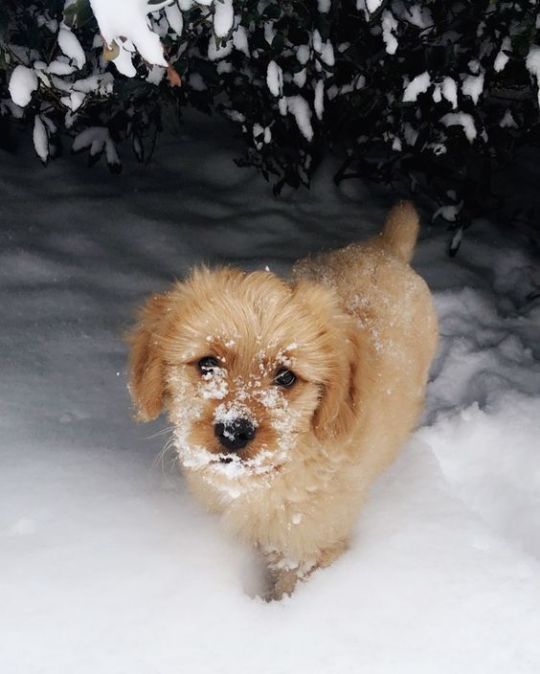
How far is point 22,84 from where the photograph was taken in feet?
7.34

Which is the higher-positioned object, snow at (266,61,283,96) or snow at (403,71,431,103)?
snow at (403,71,431,103)

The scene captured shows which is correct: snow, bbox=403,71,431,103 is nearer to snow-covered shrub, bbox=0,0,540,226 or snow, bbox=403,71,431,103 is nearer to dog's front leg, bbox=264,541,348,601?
snow-covered shrub, bbox=0,0,540,226

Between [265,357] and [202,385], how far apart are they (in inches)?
7.1

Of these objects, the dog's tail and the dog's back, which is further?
the dog's tail

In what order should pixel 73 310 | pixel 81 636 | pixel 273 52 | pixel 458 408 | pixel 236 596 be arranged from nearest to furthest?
pixel 81 636 < pixel 236 596 < pixel 273 52 < pixel 458 408 < pixel 73 310

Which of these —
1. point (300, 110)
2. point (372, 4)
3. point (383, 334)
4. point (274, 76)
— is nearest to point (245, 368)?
point (383, 334)

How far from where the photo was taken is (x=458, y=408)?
2.83 metres

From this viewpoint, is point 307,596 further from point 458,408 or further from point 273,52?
point 273,52

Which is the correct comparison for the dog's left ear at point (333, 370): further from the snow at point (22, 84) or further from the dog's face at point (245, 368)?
the snow at point (22, 84)

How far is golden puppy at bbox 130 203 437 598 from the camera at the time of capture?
1.83 m

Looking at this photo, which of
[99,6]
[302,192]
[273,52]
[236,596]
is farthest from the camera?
[302,192]

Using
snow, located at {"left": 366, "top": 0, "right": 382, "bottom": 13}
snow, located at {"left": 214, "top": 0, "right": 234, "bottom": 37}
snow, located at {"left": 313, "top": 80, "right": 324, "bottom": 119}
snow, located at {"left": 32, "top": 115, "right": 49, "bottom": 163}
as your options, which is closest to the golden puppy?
snow, located at {"left": 214, "top": 0, "right": 234, "bottom": 37}

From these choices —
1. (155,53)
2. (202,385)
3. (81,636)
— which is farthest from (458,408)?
(155,53)

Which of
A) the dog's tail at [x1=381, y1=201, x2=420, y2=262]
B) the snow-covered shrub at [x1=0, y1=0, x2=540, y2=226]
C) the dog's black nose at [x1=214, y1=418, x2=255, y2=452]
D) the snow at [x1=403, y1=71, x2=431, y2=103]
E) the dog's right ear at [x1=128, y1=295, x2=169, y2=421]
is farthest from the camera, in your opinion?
the dog's tail at [x1=381, y1=201, x2=420, y2=262]
